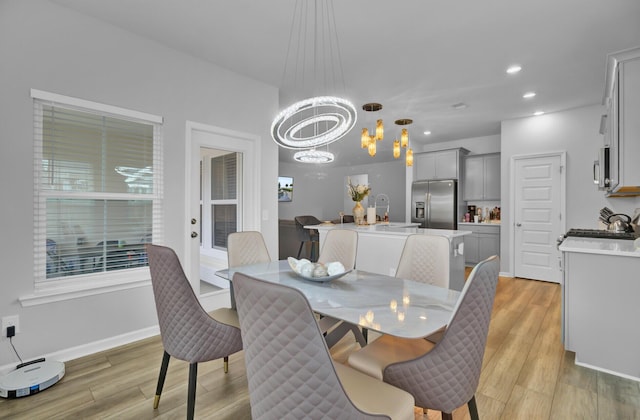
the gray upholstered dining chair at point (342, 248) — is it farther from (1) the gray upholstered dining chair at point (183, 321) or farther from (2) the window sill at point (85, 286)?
(2) the window sill at point (85, 286)

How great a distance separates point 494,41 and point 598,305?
7.38ft

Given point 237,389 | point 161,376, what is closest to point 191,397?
point 161,376

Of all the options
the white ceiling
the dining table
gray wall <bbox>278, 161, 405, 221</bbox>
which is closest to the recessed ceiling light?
the white ceiling

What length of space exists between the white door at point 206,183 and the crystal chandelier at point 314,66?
88 cm

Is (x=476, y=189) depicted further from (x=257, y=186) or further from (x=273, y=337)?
(x=273, y=337)

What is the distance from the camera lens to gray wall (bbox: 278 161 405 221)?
28.7ft

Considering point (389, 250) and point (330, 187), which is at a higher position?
point (330, 187)

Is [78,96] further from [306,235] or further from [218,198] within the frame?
[306,235]

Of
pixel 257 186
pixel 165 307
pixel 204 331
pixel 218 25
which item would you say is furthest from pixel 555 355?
pixel 218 25

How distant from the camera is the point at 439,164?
6.19 meters

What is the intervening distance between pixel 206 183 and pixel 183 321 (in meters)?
1.97

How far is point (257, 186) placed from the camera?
141 inches

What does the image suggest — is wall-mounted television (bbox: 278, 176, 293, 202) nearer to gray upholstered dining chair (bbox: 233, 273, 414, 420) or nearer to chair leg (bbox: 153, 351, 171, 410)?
chair leg (bbox: 153, 351, 171, 410)

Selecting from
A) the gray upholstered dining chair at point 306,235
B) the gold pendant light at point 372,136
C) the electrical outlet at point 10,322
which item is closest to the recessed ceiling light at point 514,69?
the gold pendant light at point 372,136
